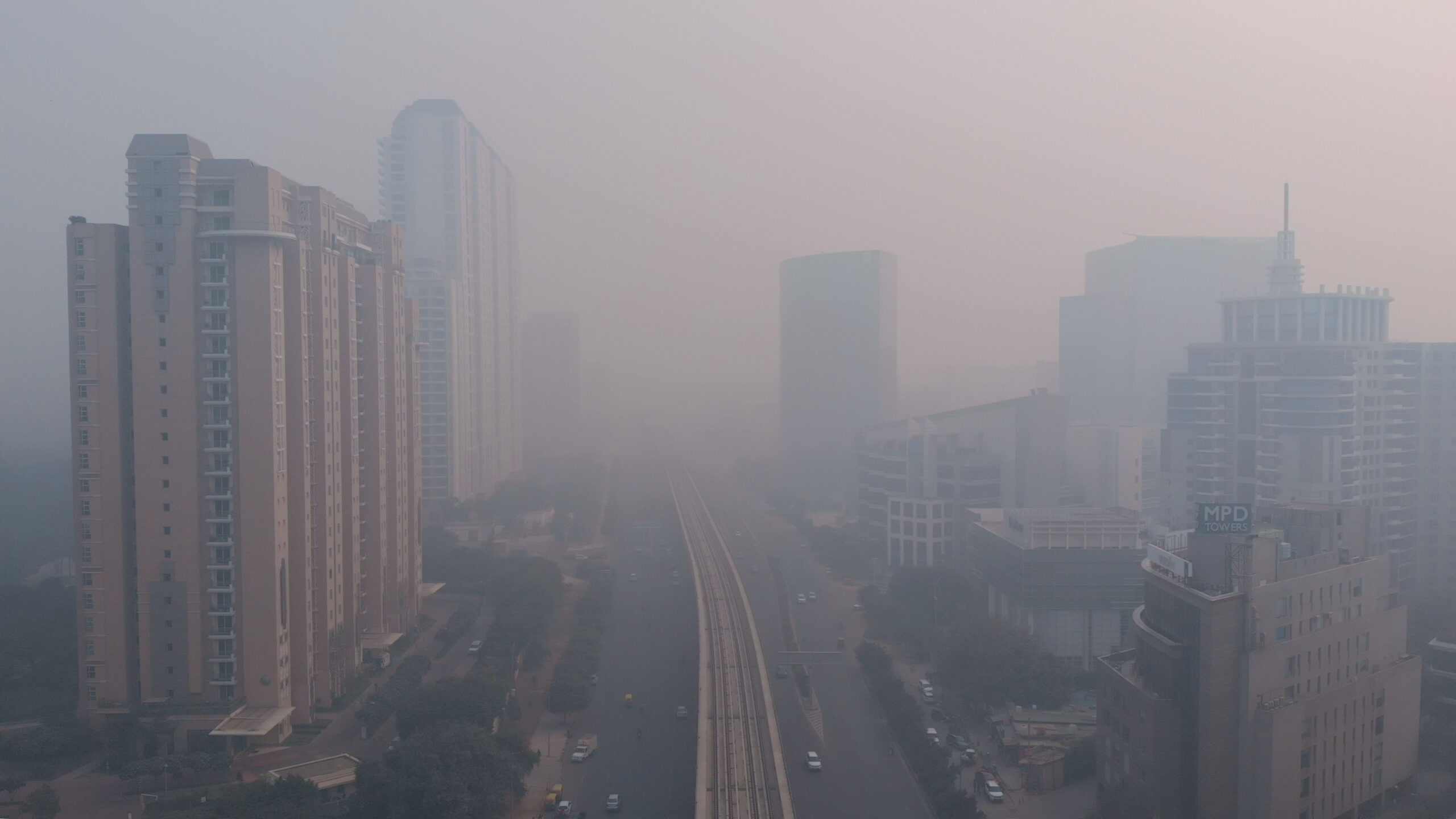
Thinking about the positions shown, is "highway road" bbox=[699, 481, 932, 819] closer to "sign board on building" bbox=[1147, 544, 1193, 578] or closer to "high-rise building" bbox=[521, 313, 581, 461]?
"sign board on building" bbox=[1147, 544, 1193, 578]

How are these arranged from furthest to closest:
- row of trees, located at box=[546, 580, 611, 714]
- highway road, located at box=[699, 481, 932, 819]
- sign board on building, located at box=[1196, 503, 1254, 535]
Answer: row of trees, located at box=[546, 580, 611, 714] < highway road, located at box=[699, 481, 932, 819] < sign board on building, located at box=[1196, 503, 1254, 535]

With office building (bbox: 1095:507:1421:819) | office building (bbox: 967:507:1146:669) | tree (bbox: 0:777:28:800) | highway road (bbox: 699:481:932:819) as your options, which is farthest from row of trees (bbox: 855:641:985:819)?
tree (bbox: 0:777:28:800)

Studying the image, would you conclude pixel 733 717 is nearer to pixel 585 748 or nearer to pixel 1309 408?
pixel 585 748

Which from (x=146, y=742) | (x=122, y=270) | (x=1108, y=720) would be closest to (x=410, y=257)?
(x=122, y=270)

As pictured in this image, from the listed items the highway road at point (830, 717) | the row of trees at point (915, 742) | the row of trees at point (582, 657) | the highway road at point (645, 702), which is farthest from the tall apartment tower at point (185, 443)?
the row of trees at point (915, 742)

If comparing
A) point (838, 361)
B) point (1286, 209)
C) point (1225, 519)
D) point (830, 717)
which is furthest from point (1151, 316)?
point (1225, 519)

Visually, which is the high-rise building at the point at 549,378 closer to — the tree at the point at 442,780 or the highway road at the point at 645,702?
the highway road at the point at 645,702

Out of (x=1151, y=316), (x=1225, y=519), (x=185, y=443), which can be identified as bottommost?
(x=1225, y=519)
